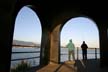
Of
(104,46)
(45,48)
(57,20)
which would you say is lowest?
(45,48)

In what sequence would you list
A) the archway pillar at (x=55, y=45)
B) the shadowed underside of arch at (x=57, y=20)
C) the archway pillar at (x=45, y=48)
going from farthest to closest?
the archway pillar at (x=55, y=45) < the archway pillar at (x=45, y=48) < the shadowed underside of arch at (x=57, y=20)

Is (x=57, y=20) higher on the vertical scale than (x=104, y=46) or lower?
higher

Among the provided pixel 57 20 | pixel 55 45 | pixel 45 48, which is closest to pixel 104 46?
pixel 55 45

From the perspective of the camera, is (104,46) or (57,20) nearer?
(104,46)

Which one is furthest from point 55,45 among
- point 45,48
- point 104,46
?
point 104,46

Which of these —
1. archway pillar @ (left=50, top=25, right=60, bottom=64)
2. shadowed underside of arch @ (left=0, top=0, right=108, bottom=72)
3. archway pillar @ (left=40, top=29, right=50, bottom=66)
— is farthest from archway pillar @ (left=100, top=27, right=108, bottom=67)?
archway pillar @ (left=40, top=29, right=50, bottom=66)

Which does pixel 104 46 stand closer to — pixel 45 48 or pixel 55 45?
pixel 55 45

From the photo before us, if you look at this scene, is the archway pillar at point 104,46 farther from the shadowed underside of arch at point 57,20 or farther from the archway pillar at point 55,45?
the archway pillar at point 55,45

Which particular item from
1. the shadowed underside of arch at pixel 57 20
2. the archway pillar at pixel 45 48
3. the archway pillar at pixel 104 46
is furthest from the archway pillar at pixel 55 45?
the archway pillar at pixel 104 46

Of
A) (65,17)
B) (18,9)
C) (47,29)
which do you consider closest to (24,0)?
(18,9)

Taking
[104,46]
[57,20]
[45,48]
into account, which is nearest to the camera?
[104,46]

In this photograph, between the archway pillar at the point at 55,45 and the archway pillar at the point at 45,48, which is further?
the archway pillar at the point at 55,45

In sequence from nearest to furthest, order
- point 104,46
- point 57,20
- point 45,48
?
point 104,46, point 45,48, point 57,20

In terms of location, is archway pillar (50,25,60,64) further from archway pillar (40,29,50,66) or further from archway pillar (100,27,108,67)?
archway pillar (100,27,108,67)
